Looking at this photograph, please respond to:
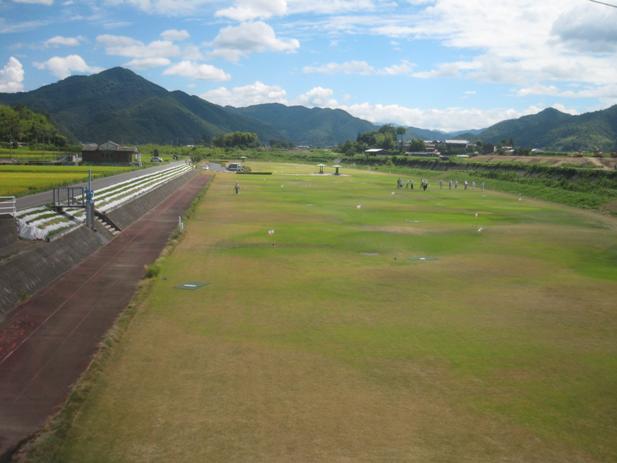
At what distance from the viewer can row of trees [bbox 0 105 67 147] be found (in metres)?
105

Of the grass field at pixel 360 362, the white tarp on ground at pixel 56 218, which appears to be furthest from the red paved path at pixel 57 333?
the white tarp on ground at pixel 56 218

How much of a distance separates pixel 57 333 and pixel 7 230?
8227 mm

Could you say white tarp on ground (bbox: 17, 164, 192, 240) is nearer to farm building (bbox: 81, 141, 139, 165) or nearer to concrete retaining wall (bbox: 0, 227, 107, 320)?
concrete retaining wall (bbox: 0, 227, 107, 320)

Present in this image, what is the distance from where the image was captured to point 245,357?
496 inches

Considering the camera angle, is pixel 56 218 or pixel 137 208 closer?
pixel 56 218

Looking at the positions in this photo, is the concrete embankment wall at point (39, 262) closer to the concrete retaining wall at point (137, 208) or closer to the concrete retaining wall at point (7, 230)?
the concrete retaining wall at point (7, 230)

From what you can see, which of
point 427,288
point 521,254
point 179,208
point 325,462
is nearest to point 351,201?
point 179,208

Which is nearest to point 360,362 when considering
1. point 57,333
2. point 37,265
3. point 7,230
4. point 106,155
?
point 57,333

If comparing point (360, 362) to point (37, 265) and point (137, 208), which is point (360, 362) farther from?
point (137, 208)

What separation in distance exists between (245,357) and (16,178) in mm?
41157

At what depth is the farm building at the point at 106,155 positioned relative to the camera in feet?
260

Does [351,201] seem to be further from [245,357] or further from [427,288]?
[245,357]

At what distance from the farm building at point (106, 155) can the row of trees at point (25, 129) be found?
30925mm

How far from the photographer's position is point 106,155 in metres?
79.7
